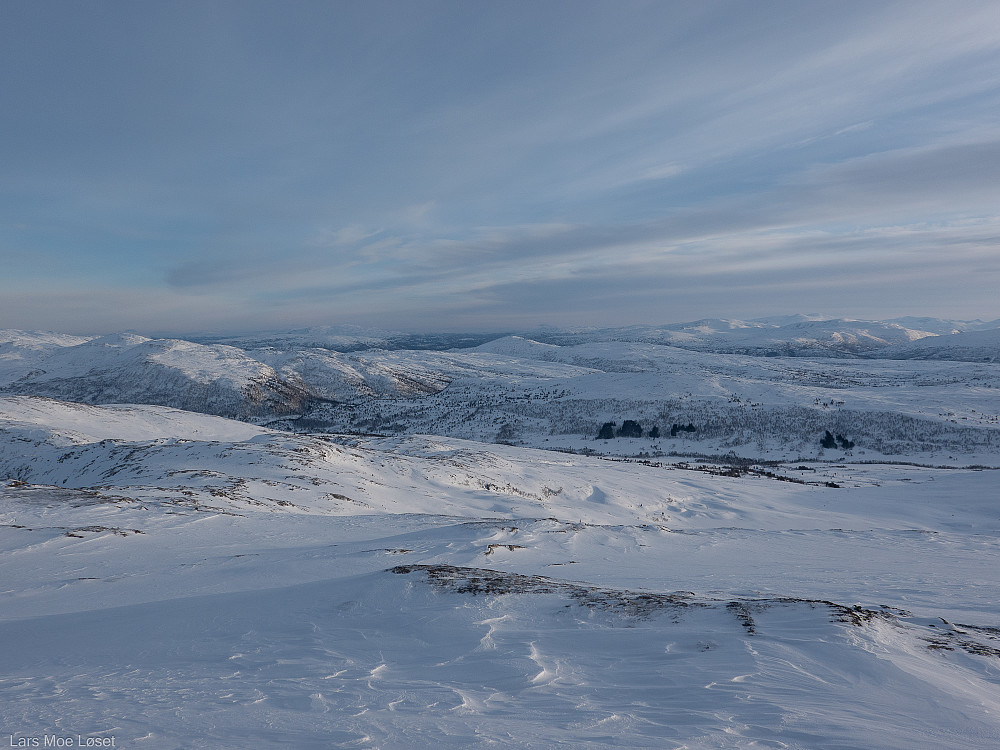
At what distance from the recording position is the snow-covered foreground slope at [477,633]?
15.2 feet

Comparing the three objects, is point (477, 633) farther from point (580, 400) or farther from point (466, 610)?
point (580, 400)

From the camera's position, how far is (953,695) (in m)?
5.15

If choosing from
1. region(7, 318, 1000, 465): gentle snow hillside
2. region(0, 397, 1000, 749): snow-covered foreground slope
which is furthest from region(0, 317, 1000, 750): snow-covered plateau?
region(7, 318, 1000, 465): gentle snow hillside

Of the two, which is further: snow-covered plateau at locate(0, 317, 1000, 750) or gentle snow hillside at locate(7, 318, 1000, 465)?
gentle snow hillside at locate(7, 318, 1000, 465)

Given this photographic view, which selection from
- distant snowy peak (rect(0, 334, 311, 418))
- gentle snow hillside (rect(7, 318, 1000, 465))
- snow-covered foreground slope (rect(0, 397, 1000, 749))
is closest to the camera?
snow-covered foreground slope (rect(0, 397, 1000, 749))

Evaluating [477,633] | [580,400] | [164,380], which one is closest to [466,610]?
[477,633]

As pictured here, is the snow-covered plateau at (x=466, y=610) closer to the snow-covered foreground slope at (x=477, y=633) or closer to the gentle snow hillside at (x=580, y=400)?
the snow-covered foreground slope at (x=477, y=633)

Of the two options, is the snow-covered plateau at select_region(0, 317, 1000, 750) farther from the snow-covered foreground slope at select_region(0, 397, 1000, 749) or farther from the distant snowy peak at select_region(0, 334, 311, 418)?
the distant snowy peak at select_region(0, 334, 311, 418)

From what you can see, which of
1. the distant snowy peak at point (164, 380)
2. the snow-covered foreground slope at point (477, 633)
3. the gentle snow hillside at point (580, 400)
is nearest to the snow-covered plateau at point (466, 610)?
the snow-covered foreground slope at point (477, 633)

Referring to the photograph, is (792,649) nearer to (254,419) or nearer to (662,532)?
(662,532)

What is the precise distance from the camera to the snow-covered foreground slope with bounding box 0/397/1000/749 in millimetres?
4645

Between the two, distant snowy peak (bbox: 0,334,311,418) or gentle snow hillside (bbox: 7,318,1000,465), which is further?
distant snowy peak (bbox: 0,334,311,418)

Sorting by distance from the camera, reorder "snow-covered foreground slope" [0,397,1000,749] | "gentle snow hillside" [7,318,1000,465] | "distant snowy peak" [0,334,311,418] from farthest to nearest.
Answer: "distant snowy peak" [0,334,311,418], "gentle snow hillside" [7,318,1000,465], "snow-covered foreground slope" [0,397,1000,749]

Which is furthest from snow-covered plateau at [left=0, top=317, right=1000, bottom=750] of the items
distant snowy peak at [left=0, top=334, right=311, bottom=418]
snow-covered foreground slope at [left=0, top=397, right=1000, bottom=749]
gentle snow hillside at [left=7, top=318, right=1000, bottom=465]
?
distant snowy peak at [left=0, top=334, right=311, bottom=418]
